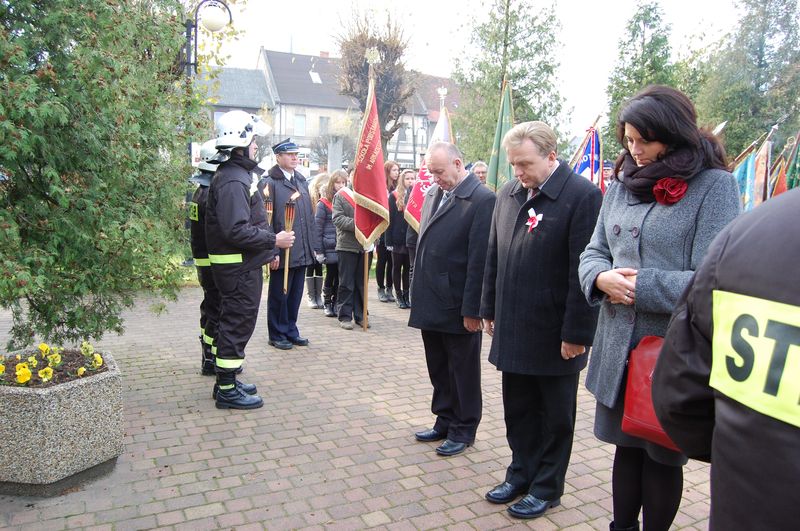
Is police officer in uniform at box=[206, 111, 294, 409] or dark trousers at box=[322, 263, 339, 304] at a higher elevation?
police officer in uniform at box=[206, 111, 294, 409]

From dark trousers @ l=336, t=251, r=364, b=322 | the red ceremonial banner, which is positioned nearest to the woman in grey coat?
the red ceremonial banner

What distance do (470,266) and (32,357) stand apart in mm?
2785

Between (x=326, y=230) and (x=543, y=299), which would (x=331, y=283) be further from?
(x=543, y=299)

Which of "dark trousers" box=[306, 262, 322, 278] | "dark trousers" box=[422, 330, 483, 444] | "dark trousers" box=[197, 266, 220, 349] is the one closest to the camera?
"dark trousers" box=[422, 330, 483, 444]

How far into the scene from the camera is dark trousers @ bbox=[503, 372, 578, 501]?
11.6 feet

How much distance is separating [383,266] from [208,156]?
554 cm

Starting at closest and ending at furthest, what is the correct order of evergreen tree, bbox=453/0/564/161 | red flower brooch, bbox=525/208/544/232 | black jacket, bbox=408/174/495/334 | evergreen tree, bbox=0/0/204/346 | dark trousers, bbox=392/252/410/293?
red flower brooch, bbox=525/208/544/232 → evergreen tree, bbox=0/0/204/346 → black jacket, bbox=408/174/495/334 → dark trousers, bbox=392/252/410/293 → evergreen tree, bbox=453/0/564/161

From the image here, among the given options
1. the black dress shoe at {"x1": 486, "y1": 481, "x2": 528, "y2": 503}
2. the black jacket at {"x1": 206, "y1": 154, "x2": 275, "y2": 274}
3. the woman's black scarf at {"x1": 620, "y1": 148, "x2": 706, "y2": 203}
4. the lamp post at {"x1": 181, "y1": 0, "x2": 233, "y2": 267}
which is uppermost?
the lamp post at {"x1": 181, "y1": 0, "x2": 233, "y2": 267}

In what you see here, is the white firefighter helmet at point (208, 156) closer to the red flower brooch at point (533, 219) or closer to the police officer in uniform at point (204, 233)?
the police officer in uniform at point (204, 233)

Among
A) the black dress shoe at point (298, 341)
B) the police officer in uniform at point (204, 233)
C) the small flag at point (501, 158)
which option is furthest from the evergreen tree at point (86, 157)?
the small flag at point (501, 158)

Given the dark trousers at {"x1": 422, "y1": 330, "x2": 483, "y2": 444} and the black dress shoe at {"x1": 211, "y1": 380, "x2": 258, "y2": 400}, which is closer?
the dark trousers at {"x1": 422, "y1": 330, "x2": 483, "y2": 444}

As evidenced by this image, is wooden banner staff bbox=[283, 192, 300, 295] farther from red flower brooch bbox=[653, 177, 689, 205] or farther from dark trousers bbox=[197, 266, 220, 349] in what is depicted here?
red flower brooch bbox=[653, 177, 689, 205]

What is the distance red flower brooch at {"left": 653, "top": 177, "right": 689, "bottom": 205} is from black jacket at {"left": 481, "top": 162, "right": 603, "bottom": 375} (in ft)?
2.31

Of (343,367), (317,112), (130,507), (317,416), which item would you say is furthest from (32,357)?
(317,112)
